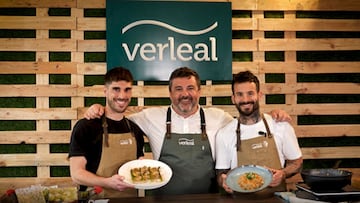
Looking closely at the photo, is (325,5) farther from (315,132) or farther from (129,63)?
(129,63)

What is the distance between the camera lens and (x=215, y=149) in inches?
119

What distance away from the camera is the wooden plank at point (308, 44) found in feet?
13.1

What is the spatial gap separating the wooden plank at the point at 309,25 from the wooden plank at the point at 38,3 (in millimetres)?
1740

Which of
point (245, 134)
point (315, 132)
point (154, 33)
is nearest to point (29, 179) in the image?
point (154, 33)

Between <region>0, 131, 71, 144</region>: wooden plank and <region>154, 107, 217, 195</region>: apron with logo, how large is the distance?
119 centimetres

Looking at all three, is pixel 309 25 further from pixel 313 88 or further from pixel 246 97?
pixel 246 97

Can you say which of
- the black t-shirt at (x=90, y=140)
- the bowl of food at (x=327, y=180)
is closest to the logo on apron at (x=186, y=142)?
the black t-shirt at (x=90, y=140)

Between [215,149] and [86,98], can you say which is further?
[86,98]

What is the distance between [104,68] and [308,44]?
190 cm

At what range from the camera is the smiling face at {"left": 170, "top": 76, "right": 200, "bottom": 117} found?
3.02 metres

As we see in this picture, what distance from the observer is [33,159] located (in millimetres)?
3764

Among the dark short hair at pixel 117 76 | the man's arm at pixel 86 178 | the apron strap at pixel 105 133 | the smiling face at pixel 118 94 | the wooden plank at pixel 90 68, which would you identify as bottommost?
the man's arm at pixel 86 178

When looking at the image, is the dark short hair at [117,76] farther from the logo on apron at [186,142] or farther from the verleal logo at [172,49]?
the verleal logo at [172,49]

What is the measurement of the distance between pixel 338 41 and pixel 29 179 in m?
3.09
